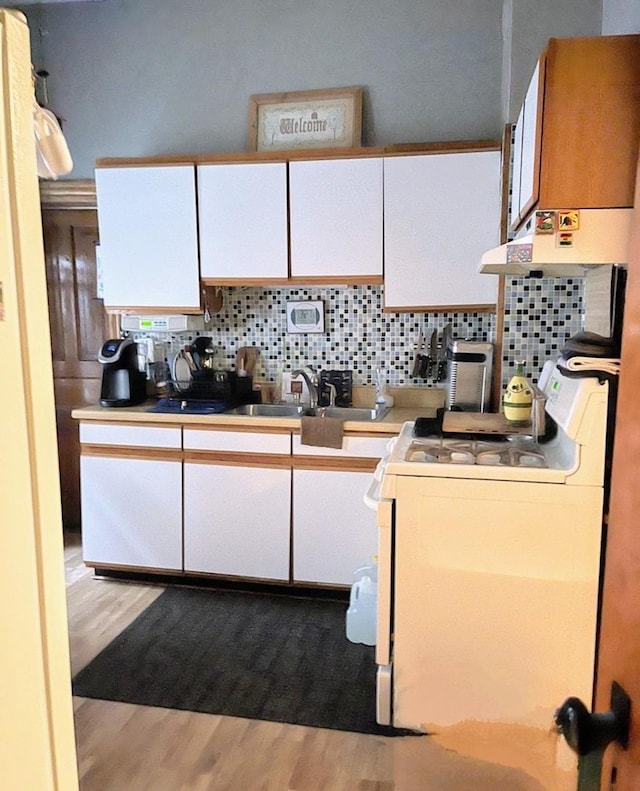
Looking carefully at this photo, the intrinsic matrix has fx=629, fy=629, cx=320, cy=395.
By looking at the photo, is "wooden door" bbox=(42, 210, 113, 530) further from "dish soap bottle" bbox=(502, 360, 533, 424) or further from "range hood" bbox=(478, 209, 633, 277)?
"range hood" bbox=(478, 209, 633, 277)

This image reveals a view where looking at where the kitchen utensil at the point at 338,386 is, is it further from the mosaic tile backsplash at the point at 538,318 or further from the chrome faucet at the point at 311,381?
the mosaic tile backsplash at the point at 538,318

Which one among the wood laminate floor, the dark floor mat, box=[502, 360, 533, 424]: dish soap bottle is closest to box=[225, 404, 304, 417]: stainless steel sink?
the dark floor mat

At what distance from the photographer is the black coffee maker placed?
3232 millimetres

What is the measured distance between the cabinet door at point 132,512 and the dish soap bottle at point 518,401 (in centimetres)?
158

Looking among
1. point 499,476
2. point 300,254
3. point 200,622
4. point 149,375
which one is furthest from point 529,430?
point 149,375

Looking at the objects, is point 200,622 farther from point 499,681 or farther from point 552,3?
point 552,3

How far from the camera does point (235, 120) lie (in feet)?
11.0

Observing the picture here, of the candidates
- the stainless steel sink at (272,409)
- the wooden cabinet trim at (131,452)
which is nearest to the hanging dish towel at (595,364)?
the stainless steel sink at (272,409)

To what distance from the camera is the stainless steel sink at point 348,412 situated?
10.4ft

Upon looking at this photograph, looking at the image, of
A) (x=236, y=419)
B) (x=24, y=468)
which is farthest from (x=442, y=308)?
(x=24, y=468)

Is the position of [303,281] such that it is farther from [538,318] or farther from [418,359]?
[538,318]

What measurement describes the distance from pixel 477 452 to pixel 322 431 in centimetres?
93

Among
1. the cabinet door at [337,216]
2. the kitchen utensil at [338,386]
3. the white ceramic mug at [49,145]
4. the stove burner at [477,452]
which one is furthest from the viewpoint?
the kitchen utensil at [338,386]

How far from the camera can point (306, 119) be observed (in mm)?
3229
